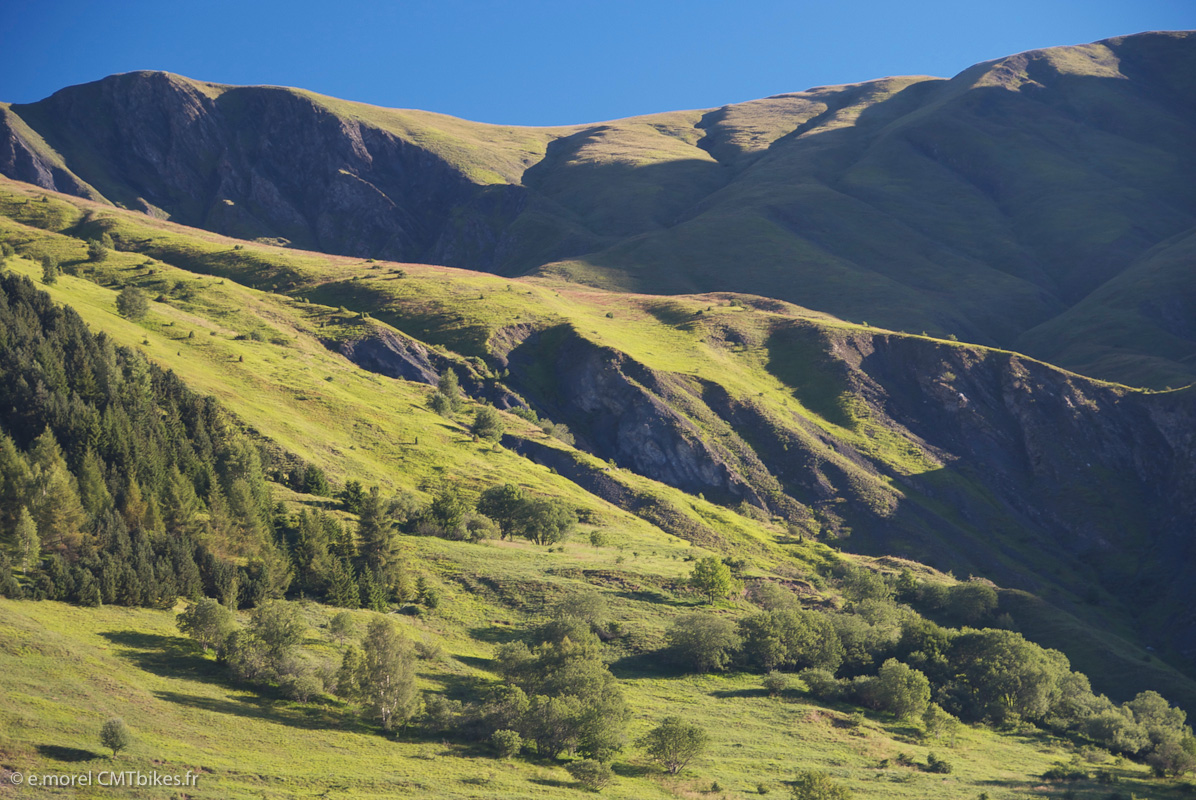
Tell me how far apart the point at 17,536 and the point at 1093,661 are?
353 feet

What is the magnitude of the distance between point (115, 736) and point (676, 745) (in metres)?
31.9

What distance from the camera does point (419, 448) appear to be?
355 feet

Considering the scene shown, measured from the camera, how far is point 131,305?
115 meters

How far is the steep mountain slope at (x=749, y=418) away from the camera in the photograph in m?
112

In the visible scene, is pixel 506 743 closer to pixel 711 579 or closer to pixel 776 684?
pixel 776 684

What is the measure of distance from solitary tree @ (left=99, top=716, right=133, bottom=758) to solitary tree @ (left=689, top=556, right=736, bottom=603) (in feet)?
183

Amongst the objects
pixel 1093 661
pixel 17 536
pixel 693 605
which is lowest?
pixel 1093 661

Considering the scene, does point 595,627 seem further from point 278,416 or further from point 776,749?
point 278,416

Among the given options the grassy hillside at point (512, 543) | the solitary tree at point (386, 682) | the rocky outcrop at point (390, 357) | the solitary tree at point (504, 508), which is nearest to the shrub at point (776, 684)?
the grassy hillside at point (512, 543)

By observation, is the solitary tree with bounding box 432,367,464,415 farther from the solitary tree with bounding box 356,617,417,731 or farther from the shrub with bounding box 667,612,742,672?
the solitary tree with bounding box 356,617,417,731

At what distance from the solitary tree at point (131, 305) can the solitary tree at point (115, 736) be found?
90651 millimetres

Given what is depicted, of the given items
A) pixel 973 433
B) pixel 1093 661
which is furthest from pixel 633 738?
pixel 973 433

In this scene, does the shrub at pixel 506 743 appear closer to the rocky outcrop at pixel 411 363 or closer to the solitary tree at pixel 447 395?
the solitary tree at pixel 447 395

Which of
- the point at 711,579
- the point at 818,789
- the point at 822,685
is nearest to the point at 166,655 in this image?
the point at 818,789
